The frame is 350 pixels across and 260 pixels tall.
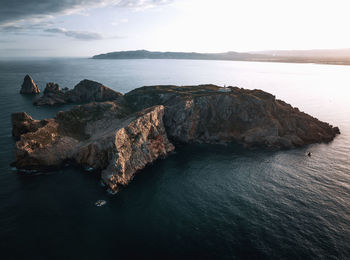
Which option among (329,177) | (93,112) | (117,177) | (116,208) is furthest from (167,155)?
(329,177)

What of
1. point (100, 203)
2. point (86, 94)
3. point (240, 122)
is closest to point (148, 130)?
point (100, 203)

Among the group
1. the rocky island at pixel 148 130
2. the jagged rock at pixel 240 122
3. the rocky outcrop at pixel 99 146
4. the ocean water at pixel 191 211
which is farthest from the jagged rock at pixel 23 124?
the jagged rock at pixel 240 122

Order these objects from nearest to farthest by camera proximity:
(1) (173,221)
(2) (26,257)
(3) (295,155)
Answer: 1. (2) (26,257)
2. (1) (173,221)
3. (3) (295,155)

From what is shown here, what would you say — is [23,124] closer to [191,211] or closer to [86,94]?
[191,211]

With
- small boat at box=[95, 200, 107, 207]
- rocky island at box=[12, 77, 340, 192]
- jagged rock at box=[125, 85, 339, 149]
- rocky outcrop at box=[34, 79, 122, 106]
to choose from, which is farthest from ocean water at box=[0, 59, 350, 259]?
rocky outcrop at box=[34, 79, 122, 106]

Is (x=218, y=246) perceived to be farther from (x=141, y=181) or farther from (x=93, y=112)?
(x=93, y=112)

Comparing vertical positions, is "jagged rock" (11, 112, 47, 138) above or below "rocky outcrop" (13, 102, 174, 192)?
above

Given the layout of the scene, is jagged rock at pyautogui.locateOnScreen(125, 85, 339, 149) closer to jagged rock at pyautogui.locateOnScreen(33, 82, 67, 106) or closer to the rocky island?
the rocky island
